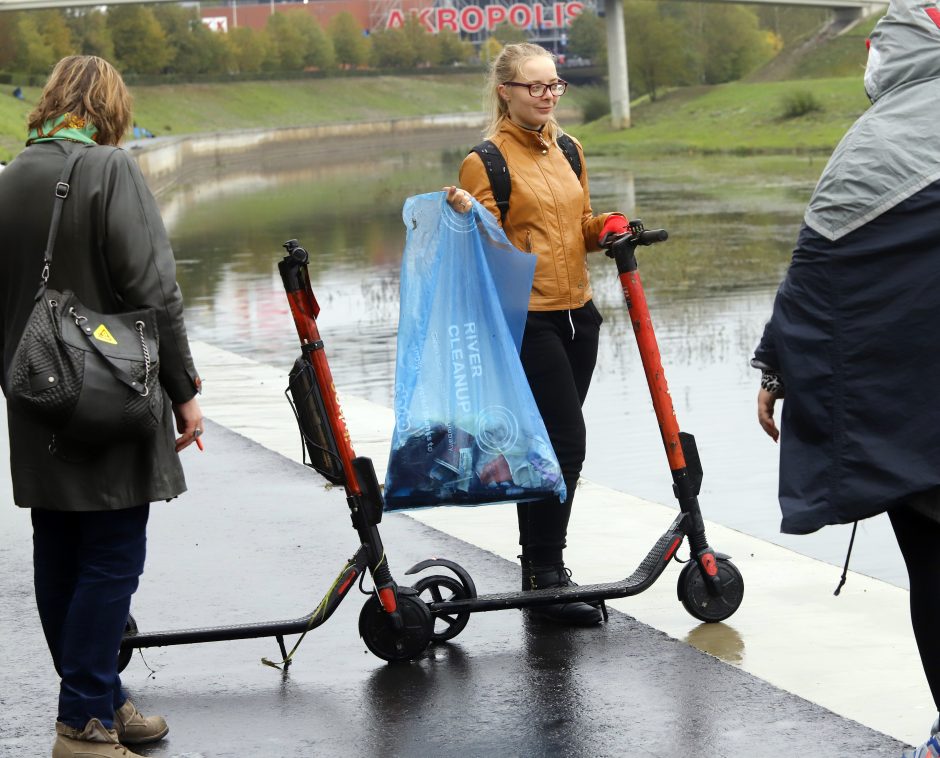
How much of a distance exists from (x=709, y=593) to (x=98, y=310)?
1991 mm

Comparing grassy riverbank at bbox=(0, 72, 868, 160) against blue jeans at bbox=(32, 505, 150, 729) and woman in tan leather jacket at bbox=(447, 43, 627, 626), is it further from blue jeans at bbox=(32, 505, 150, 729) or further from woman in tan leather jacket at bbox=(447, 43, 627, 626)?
blue jeans at bbox=(32, 505, 150, 729)

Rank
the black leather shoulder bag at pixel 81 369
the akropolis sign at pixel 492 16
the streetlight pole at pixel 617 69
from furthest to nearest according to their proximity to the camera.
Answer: the akropolis sign at pixel 492 16 → the streetlight pole at pixel 617 69 → the black leather shoulder bag at pixel 81 369

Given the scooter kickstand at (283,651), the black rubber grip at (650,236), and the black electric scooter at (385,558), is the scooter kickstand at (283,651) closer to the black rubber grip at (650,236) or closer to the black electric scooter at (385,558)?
the black electric scooter at (385,558)

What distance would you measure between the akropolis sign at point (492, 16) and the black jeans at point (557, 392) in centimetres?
13949

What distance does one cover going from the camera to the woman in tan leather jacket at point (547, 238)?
4.86m

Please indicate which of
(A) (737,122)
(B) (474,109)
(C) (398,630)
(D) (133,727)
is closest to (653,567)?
(C) (398,630)

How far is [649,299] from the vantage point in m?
15.6

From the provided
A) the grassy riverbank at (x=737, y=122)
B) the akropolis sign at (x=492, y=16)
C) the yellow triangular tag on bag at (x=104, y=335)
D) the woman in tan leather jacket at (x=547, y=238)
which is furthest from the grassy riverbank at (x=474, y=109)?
the yellow triangular tag on bag at (x=104, y=335)

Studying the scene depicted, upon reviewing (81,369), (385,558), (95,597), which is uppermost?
(81,369)

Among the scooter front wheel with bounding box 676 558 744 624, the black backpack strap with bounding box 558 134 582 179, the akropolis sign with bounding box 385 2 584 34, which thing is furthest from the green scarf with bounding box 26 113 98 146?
the akropolis sign with bounding box 385 2 584 34

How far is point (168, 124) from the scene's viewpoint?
8344cm

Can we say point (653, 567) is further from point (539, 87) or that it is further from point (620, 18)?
point (620, 18)

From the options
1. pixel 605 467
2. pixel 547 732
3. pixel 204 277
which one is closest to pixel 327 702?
pixel 547 732

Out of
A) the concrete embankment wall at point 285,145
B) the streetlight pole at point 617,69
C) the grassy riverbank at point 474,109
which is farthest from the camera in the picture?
the streetlight pole at point 617,69
